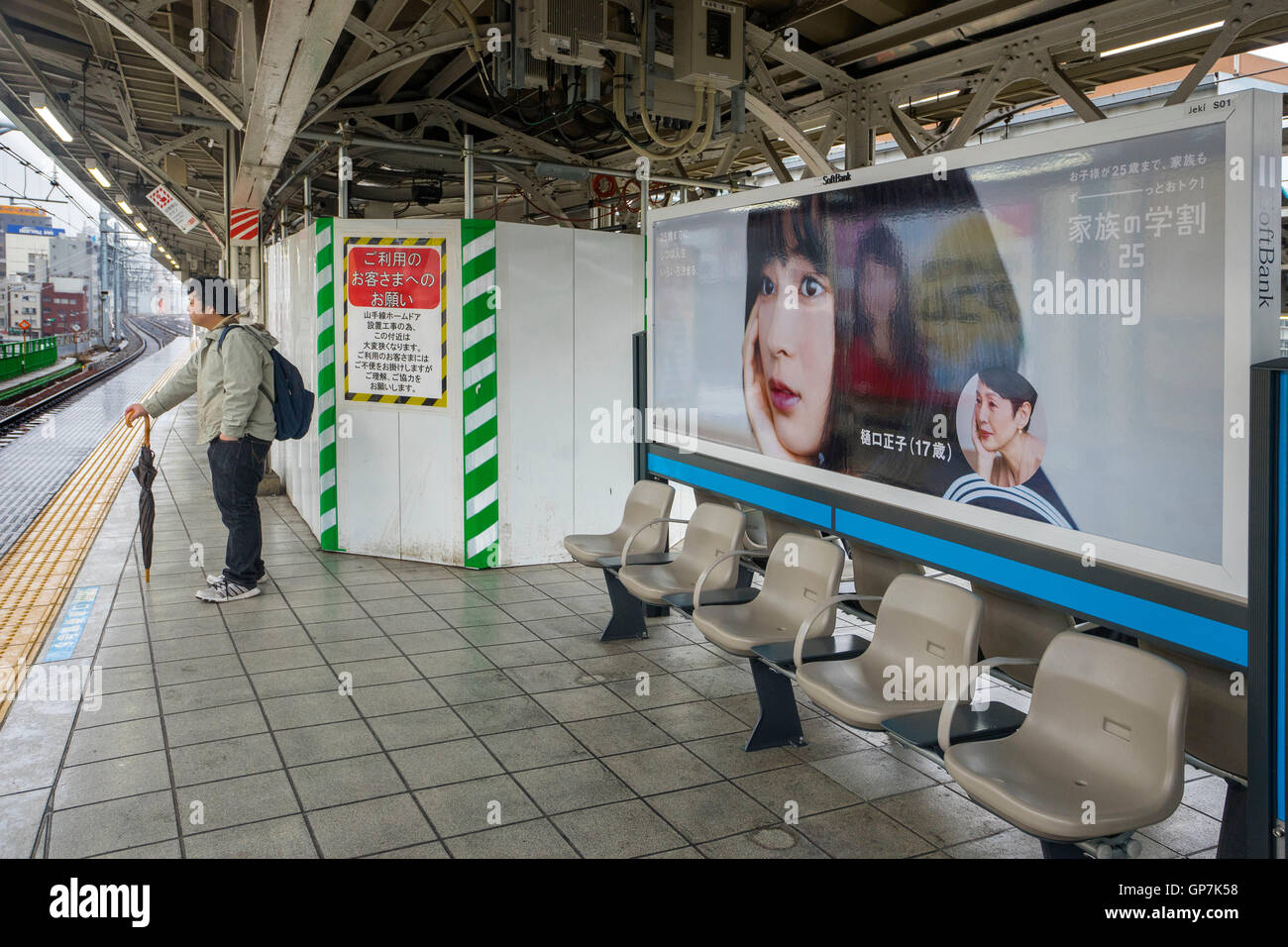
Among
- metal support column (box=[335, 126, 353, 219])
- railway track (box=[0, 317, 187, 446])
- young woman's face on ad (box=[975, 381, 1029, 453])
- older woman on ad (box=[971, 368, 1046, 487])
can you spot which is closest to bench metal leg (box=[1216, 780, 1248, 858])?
older woman on ad (box=[971, 368, 1046, 487])

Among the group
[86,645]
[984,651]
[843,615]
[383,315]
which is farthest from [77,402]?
[984,651]

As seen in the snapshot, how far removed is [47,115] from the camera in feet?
31.0

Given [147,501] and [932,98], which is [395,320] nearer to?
[147,501]

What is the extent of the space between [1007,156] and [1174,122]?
64cm

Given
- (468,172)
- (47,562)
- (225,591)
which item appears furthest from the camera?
(468,172)

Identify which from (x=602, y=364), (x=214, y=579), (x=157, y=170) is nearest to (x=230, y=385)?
(x=214, y=579)

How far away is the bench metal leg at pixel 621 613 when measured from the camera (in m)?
5.30

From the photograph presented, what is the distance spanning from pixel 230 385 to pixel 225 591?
4.04ft

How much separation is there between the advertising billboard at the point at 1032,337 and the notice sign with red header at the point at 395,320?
9.28 feet

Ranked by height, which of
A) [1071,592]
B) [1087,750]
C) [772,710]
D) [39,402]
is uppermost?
[39,402]

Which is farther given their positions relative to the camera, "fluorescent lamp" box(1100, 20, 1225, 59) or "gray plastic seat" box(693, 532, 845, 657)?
"fluorescent lamp" box(1100, 20, 1225, 59)

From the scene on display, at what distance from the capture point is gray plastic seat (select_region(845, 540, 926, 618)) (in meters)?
4.17

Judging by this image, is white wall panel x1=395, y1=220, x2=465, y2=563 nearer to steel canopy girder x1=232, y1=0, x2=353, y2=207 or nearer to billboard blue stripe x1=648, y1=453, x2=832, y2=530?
steel canopy girder x1=232, y1=0, x2=353, y2=207

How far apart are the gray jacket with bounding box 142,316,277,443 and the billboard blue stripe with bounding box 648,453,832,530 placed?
94.0 inches
